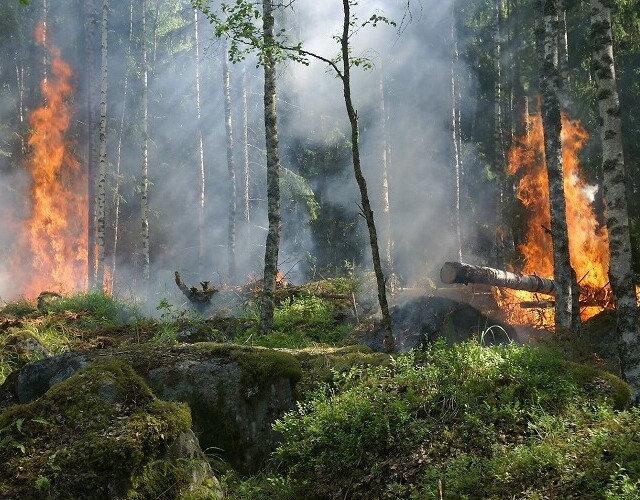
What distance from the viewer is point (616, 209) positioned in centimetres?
829

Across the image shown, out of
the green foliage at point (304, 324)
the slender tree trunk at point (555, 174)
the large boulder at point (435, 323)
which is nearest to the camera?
the slender tree trunk at point (555, 174)

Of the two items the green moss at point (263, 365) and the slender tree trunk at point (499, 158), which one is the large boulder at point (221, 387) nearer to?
the green moss at point (263, 365)

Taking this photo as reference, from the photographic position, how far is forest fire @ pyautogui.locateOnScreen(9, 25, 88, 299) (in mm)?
29875

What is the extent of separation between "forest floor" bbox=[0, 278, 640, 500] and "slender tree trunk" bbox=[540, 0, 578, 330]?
585 centimetres

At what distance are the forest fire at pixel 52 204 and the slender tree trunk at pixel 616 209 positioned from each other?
25.8 metres

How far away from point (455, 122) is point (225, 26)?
64.1ft

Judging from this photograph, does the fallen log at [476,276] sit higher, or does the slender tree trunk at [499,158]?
the slender tree trunk at [499,158]

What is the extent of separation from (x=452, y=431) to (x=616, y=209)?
4.67 m

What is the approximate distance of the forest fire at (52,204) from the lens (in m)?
29.9

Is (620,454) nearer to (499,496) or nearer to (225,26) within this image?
(499,496)

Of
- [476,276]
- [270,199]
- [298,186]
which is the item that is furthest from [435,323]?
[298,186]

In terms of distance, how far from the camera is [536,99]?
1008 inches

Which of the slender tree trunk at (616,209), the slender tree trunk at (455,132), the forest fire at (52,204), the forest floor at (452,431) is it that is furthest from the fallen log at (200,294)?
the forest fire at (52,204)

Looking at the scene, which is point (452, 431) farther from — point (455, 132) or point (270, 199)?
point (455, 132)
